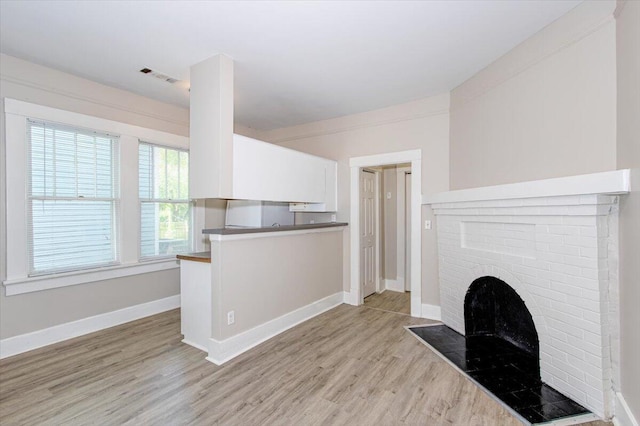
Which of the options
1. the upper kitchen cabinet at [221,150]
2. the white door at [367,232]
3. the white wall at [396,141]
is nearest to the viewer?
the upper kitchen cabinet at [221,150]

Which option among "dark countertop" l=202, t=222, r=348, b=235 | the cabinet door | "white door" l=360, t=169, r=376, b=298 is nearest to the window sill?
"dark countertop" l=202, t=222, r=348, b=235

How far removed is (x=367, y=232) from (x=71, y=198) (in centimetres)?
367

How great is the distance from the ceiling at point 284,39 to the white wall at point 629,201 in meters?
0.55

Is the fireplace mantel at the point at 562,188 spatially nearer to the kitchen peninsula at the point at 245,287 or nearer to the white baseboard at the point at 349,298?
the kitchen peninsula at the point at 245,287

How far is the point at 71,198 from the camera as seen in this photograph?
3148 millimetres

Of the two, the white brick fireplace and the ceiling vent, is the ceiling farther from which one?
the white brick fireplace

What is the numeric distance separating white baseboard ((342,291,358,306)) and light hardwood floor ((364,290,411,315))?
0.18 meters

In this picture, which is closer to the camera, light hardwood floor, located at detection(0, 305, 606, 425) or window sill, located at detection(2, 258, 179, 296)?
light hardwood floor, located at detection(0, 305, 606, 425)

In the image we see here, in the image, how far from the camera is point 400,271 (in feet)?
17.3

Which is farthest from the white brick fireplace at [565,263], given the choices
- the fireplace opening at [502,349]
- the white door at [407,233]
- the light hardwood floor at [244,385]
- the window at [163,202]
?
the window at [163,202]

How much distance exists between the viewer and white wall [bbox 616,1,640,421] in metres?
1.66

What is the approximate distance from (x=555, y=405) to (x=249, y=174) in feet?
9.72

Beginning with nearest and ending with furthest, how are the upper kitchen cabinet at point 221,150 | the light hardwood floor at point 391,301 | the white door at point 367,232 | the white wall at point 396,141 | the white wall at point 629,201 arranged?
the white wall at point 629,201 → the upper kitchen cabinet at point 221,150 → the white wall at point 396,141 → the light hardwood floor at point 391,301 → the white door at point 367,232

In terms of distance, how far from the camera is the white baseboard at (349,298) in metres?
4.35
